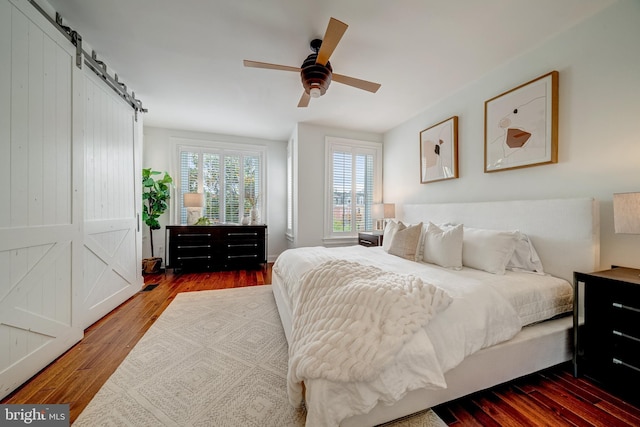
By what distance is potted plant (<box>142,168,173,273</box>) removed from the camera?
412cm

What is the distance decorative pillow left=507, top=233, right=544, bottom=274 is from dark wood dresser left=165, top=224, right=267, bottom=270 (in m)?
3.83

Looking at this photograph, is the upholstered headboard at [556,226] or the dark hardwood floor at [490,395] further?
the upholstered headboard at [556,226]

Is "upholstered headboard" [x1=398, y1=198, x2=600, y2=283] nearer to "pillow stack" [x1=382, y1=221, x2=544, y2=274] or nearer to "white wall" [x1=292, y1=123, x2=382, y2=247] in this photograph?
"pillow stack" [x1=382, y1=221, x2=544, y2=274]

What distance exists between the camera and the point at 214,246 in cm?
432

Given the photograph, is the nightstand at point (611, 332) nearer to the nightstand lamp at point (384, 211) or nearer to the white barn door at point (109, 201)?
the nightstand lamp at point (384, 211)

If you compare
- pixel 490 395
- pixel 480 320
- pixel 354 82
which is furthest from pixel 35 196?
pixel 490 395

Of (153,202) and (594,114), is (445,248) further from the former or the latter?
(153,202)

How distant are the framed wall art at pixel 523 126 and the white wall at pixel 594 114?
77 millimetres

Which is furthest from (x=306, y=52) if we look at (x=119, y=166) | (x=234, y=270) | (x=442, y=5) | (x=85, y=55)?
(x=234, y=270)

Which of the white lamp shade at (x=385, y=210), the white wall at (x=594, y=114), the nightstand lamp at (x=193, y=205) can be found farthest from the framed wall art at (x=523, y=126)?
the nightstand lamp at (x=193, y=205)

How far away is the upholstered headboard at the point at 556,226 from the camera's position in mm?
1768

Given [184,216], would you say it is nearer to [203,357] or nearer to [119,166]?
[119,166]

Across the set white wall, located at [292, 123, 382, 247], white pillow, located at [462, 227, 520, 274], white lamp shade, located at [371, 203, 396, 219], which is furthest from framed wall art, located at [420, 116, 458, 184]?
white wall, located at [292, 123, 382, 247]

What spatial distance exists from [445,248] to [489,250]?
340mm
